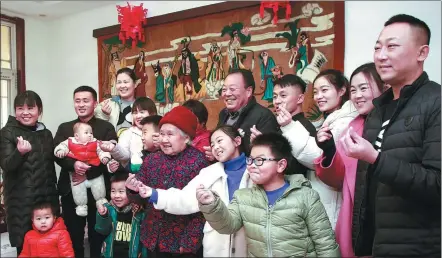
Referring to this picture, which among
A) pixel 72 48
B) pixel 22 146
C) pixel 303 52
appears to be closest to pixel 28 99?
pixel 22 146

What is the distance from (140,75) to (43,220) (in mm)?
559

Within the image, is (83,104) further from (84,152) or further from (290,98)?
(290,98)

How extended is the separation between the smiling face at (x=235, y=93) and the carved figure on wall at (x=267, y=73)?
0.42m

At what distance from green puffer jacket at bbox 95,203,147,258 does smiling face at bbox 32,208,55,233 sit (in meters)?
0.15

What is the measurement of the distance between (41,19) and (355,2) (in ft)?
3.52

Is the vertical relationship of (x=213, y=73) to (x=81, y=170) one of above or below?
above

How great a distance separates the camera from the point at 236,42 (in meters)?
1.54

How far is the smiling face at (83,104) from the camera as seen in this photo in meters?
1.25

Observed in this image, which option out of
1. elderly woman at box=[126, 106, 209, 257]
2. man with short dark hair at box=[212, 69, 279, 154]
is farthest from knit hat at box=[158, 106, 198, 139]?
man with short dark hair at box=[212, 69, 279, 154]

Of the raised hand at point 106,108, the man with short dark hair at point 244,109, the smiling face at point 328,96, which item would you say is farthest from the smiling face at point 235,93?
the raised hand at point 106,108

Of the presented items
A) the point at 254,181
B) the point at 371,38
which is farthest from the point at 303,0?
the point at 254,181

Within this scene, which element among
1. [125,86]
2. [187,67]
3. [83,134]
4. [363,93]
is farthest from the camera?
[187,67]

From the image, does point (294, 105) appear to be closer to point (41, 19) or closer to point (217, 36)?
point (217, 36)

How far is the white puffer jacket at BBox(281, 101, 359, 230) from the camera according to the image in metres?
0.90
